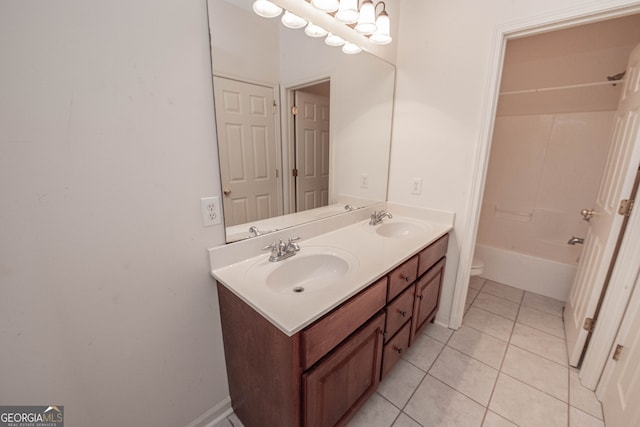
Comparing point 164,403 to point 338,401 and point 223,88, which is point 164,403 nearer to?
point 338,401

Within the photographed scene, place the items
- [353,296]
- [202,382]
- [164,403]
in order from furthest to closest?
1. [202,382]
2. [164,403]
3. [353,296]

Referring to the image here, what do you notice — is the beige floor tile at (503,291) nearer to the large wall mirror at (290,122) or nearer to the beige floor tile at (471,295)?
the beige floor tile at (471,295)

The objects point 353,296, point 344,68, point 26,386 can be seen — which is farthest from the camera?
point 344,68

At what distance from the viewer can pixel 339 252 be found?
135 cm

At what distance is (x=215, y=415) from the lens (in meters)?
1.29

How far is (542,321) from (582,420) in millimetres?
905

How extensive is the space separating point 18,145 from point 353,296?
3.63 feet

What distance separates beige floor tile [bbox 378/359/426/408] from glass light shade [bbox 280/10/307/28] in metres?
1.97

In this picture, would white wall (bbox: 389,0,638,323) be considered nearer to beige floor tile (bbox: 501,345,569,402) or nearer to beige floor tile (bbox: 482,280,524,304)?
beige floor tile (bbox: 501,345,569,402)

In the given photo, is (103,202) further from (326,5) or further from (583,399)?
(583,399)

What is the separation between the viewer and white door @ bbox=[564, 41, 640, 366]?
4.41 feet

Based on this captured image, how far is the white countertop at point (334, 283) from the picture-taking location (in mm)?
868

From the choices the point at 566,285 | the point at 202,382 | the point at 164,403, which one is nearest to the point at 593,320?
the point at 566,285

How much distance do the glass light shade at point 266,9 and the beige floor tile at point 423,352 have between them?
201cm
